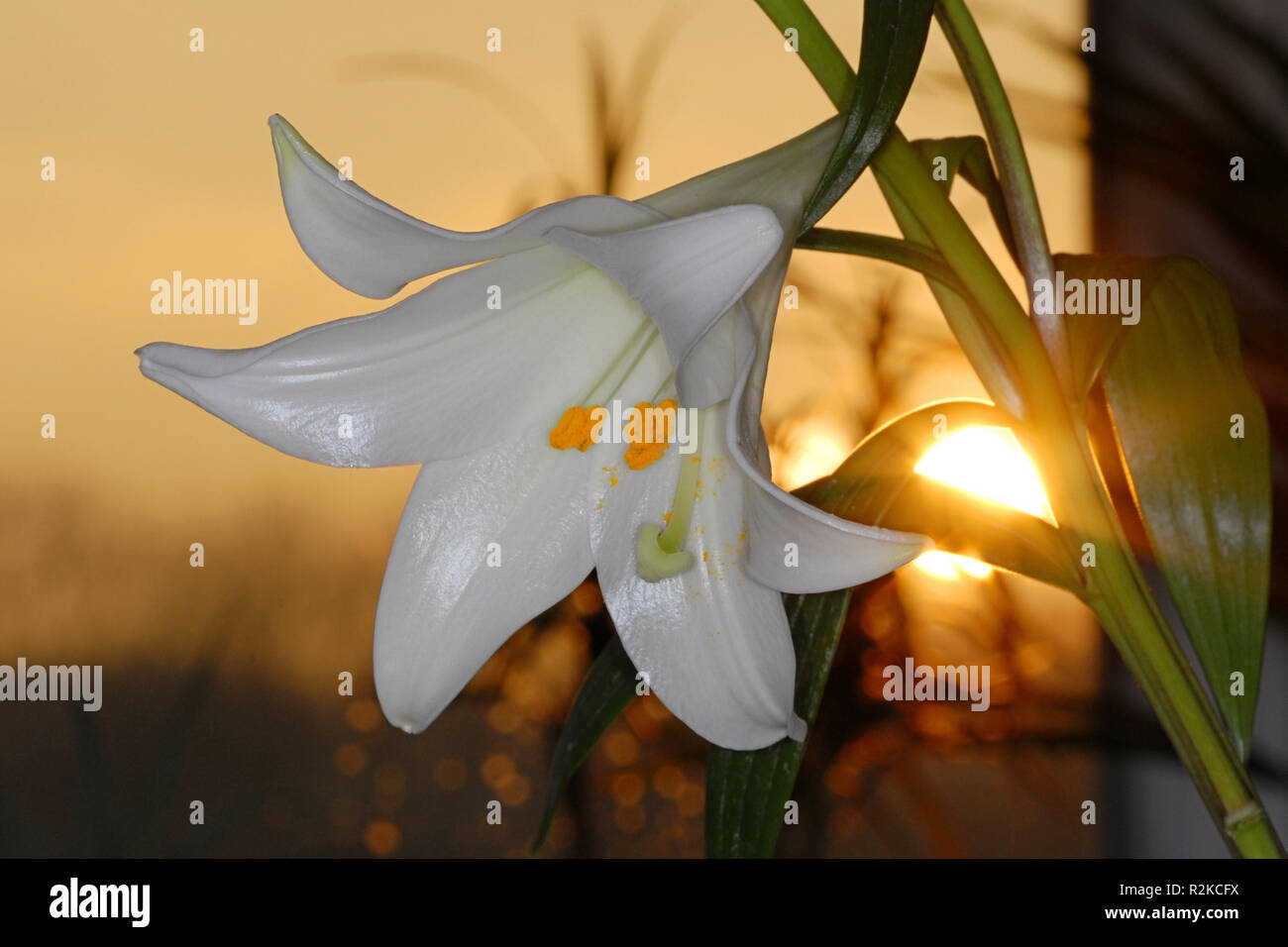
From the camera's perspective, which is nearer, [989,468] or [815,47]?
[815,47]

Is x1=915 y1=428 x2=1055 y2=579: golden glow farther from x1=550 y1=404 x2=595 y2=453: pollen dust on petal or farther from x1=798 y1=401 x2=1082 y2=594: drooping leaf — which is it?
x1=550 y1=404 x2=595 y2=453: pollen dust on petal

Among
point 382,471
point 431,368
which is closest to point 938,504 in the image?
point 431,368

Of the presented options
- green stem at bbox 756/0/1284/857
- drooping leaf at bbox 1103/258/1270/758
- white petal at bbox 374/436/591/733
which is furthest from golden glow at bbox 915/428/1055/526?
white petal at bbox 374/436/591/733

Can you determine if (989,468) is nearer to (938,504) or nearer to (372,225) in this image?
(938,504)

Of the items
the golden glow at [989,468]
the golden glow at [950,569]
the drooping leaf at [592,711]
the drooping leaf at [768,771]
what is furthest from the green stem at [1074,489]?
the golden glow at [950,569]

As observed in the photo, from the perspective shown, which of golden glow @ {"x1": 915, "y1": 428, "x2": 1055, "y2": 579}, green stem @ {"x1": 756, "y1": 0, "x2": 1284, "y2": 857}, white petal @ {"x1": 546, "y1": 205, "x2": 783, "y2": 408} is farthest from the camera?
golden glow @ {"x1": 915, "y1": 428, "x2": 1055, "y2": 579}

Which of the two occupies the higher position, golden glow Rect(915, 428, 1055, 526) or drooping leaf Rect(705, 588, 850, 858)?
golden glow Rect(915, 428, 1055, 526)

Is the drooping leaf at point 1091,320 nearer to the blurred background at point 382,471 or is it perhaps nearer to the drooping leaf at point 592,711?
the drooping leaf at point 592,711
